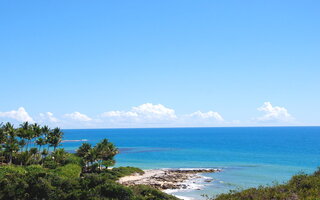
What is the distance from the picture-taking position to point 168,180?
6544 cm

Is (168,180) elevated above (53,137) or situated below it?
below

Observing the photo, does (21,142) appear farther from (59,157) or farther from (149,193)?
(149,193)

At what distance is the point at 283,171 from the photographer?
77.9 meters

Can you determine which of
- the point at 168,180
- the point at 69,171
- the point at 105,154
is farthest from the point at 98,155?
the point at 168,180

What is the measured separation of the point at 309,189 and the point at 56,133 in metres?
64.4

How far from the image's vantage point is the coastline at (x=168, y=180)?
58.1 m

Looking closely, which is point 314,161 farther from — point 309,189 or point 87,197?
point 87,197

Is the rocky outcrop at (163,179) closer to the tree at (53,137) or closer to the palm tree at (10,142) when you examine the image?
the tree at (53,137)

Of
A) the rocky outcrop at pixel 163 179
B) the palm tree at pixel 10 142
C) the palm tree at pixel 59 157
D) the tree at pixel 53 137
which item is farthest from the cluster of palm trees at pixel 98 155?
the palm tree at pixel 10 142

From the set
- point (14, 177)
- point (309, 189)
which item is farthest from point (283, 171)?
point (14, 177)

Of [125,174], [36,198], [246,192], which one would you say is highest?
[246,192]

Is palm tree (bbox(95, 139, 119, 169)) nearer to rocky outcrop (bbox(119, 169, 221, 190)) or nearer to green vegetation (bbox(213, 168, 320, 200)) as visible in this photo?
rocky outcrop (bbox(119, 169, 221, 190))

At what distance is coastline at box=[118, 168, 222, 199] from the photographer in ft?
191

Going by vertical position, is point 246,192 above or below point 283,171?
above
